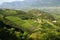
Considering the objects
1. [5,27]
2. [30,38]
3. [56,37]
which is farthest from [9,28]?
[56,37]

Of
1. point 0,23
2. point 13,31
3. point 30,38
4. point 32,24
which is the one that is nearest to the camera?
point 30,38

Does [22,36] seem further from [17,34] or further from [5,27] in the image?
[5,27]

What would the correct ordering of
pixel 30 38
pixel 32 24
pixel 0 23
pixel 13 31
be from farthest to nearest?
pixel 32 24 < pixel 0 23 < pixel 13 31 < pixel 30 38

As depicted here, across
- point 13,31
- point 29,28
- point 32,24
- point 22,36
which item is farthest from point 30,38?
point 32,24

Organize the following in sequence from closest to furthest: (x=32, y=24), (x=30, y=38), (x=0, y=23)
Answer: (x=30, y=38) < (x=0, y=23) < (x=32, y=24)

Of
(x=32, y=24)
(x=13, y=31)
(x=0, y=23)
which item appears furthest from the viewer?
(x=32, y=24)

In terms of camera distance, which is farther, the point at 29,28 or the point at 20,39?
the point at 29,28

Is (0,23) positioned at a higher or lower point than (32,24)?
higher

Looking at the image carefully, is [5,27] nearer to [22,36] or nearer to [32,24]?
[22,36]

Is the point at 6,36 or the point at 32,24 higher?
the point at 6,36
